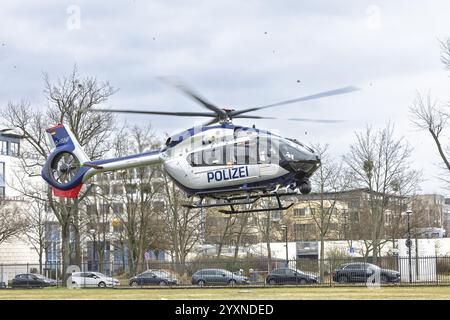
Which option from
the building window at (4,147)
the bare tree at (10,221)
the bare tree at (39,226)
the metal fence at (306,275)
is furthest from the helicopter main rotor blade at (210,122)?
the building window at (4,147)

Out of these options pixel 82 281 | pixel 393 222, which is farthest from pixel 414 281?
pixel 393 222

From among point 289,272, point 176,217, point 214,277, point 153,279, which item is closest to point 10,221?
point 176,217

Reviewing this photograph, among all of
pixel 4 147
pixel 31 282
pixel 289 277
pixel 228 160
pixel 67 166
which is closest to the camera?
pixel 228 160

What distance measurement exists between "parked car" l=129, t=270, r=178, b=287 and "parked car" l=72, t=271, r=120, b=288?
2.54 metres

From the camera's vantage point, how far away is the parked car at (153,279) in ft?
174

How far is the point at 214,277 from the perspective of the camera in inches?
2095

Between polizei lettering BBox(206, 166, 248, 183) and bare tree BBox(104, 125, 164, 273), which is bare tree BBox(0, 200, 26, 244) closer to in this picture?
bare tree BBox(104, 125, 164, 273)

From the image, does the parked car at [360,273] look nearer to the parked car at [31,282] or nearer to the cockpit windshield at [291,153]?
the parked car at [31,282]

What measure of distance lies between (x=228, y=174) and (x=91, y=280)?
31416mm

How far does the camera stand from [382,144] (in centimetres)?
6309

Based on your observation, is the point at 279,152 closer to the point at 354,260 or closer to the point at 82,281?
the point at 354,260

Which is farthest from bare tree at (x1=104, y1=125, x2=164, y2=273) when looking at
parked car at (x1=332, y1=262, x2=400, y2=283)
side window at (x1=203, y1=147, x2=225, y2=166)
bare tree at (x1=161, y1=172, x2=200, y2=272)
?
side window at (x1=203, y1=147, x2=225, y2=166)

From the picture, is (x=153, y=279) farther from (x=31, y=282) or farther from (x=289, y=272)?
(x=31, y=282)
